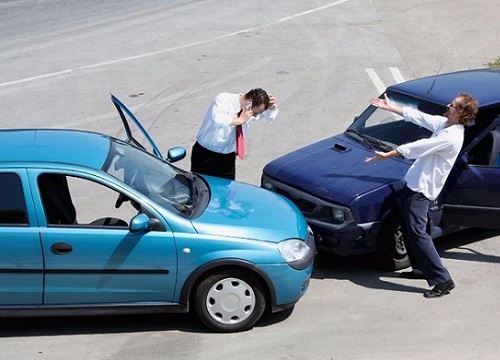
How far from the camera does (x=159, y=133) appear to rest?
43.3 feet

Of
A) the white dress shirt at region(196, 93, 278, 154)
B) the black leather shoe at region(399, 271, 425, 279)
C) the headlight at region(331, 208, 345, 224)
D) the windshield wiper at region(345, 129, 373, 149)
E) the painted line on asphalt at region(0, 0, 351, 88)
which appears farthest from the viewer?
the painted line on asphalt at region(0, 0, 351, 88)

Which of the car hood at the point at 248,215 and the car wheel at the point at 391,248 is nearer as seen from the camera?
the car hood at the point at 248,215

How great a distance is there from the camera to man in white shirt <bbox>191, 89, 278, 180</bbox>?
30.3 feet

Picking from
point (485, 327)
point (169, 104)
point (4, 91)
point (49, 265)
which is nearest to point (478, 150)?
point (485, 327)

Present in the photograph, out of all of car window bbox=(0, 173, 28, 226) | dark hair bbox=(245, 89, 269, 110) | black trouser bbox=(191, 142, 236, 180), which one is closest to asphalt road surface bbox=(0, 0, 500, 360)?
car window bbox=(0, 173, 28, 226)

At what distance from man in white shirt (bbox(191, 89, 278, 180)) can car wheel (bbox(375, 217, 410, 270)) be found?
166cm

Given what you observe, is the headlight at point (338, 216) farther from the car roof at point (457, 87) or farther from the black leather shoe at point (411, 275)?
the car roof at point (457, 87)

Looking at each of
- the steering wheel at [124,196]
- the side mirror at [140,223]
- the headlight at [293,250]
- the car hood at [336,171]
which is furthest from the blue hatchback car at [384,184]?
the side mirror at [140,223]

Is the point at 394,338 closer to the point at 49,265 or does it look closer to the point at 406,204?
the point at 406,204

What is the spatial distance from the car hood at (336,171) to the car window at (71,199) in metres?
1.77

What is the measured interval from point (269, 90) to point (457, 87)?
5865 millimetres

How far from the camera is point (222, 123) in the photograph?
30.4ft

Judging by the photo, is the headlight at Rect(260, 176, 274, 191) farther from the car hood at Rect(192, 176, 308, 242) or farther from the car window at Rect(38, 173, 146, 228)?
the car window at Rect(38, 173, 146, 228)

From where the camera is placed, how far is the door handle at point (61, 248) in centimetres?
728
